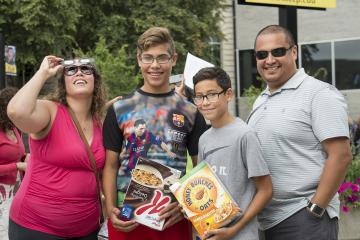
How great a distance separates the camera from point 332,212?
3303 mm

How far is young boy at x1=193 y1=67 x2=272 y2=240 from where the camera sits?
316cm

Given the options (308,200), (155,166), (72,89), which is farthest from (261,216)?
(72,89)

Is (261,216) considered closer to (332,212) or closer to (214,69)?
(332,212)

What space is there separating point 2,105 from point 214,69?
309cm

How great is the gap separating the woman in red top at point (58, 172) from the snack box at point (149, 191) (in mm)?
441

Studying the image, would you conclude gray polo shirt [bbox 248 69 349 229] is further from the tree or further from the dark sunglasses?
the tree

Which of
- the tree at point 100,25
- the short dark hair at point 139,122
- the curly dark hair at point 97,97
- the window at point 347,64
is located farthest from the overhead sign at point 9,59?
the window at point 347,64

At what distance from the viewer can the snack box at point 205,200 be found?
3.11m

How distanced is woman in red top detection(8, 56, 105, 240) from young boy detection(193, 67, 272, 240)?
924mm

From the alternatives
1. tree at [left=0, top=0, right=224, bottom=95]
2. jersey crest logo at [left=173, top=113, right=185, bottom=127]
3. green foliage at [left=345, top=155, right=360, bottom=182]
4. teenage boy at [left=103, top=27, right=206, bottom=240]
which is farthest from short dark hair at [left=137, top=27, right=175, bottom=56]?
tree at [left=0, top=0, right=224, bottom=95]

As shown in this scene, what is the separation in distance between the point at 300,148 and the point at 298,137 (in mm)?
65

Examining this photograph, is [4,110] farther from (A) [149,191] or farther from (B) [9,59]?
(B) [9,59]

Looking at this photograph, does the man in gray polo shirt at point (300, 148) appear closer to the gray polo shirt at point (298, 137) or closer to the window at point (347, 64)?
the gray polo shirt at point (298, 137)

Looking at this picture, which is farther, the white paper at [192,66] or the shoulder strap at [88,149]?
the white paper at [192,66]
